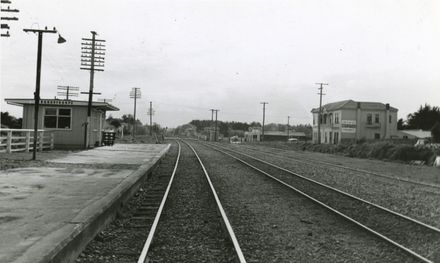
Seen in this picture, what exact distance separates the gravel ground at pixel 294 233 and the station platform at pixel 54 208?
218cm

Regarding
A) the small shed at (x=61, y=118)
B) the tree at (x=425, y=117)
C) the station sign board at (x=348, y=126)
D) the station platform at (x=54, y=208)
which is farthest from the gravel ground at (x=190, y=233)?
the tree at (x=425, y=117)

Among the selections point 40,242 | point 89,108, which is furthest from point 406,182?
point 89,108

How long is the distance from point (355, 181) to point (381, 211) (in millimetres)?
6747

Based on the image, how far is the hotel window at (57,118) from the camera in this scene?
29328 millimetres

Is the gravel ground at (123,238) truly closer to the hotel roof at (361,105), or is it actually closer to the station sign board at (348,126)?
the station sign board at (348,126)

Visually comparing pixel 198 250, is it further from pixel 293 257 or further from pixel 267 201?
pixel 267 201

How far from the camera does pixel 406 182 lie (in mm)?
16719

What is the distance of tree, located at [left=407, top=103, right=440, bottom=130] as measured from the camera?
94438 millimetres

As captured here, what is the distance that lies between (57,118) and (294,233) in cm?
2538

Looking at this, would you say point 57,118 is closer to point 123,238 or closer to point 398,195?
point 398,195

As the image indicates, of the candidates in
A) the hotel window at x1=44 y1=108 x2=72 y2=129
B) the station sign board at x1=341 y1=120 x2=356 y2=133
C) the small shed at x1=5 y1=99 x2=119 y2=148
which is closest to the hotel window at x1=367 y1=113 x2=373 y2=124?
the station sign board at x1=341 y1=120 x2=356 y2=133

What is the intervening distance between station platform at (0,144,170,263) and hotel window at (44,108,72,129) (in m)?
16.8

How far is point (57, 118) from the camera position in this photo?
97.1 feet

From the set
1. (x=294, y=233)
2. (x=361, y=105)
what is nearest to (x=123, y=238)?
(x=294, y=233)
